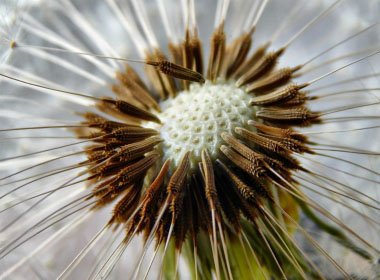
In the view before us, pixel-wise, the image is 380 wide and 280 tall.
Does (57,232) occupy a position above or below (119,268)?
above

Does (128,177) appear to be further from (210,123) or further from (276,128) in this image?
(276,128)

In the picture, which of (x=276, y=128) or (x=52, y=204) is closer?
(x=276, y=128)

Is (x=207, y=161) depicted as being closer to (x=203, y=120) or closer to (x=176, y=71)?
(x=203, y=120)

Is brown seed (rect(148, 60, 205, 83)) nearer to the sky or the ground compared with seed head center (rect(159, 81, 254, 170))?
nearer to the sky

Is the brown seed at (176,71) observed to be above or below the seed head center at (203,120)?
above

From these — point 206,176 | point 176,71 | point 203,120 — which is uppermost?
point 176,71

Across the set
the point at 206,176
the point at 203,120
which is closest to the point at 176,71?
the point at 203,120

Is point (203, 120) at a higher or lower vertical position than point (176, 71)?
lower

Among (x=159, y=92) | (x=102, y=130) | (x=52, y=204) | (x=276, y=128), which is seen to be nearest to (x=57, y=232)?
(x=52, y=204)
